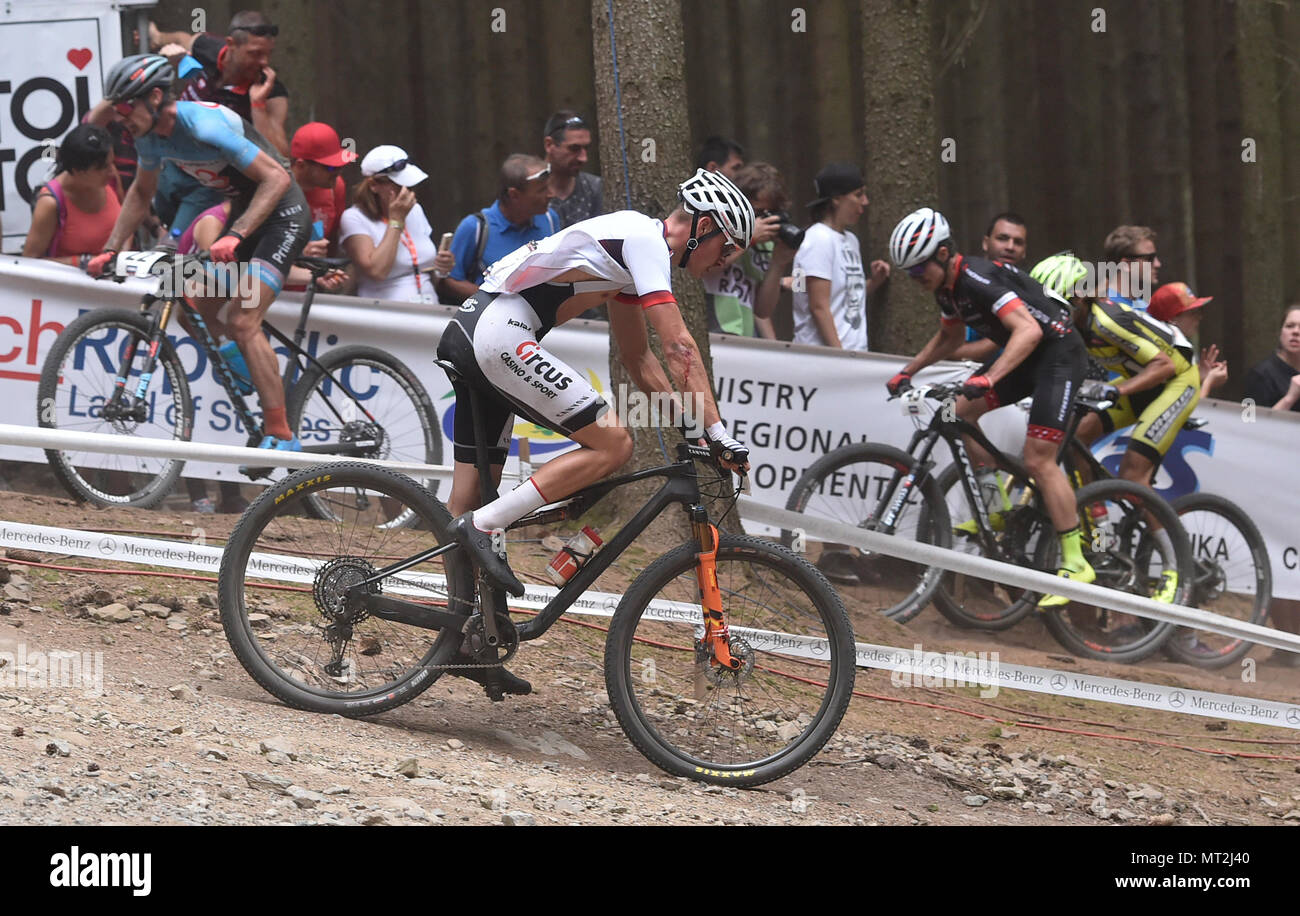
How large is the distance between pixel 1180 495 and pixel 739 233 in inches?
208

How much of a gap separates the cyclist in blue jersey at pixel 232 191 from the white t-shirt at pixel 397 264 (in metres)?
0.99

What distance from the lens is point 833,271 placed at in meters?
9.27

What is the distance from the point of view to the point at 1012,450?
9227mm

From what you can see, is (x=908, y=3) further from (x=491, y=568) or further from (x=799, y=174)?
(x=491, y=568)

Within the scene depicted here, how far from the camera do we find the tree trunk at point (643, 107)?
747 centimetres

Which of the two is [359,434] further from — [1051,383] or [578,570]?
[1051,383]

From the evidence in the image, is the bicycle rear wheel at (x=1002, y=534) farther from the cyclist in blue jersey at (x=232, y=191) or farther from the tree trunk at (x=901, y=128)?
the cyclist in blue jersey at (x=232, y=191)

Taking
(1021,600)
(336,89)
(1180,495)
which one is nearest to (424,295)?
(336,89)

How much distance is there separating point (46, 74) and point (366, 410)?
2881mm

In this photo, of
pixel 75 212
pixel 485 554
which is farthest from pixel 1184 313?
pixel 75 212

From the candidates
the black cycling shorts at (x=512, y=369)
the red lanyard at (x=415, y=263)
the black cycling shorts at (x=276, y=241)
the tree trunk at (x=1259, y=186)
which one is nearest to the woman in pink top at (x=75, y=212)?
the black cycling shorts at (x=276, y=241)

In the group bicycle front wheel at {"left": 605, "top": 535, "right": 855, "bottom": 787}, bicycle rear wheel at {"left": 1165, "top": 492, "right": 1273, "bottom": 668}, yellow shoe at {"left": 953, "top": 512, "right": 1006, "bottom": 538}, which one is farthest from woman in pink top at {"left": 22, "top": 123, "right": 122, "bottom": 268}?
bicycle rear wheel at {"left": 1165, "top": 492, "right": 1273, "bottom": 668}
